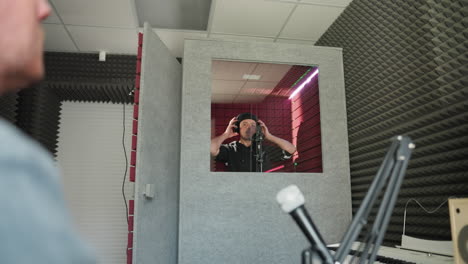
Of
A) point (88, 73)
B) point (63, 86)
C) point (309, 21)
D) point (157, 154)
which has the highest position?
point (309, 21)

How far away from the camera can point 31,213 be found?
226 millimetres

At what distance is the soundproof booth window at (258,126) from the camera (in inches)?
110

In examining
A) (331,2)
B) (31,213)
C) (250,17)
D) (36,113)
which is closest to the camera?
(31,213)

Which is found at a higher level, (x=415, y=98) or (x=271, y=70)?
(x=271, y=70)

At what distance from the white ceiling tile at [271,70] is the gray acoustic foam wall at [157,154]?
73cm

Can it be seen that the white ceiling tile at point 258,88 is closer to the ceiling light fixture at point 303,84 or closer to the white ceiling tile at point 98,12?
the ceiling light fixture at point 303,84

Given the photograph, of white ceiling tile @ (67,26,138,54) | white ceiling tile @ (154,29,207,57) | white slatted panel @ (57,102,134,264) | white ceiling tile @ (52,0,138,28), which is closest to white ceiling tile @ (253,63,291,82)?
white ceiling tile @ (154,29,207,57)

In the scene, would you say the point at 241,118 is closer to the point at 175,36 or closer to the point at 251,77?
the point at 251,77

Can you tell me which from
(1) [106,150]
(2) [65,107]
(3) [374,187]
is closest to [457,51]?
(3) [374,187]

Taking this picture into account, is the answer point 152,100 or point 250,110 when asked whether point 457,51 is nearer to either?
point 250,110

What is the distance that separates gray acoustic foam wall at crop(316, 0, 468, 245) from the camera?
6.33 ft

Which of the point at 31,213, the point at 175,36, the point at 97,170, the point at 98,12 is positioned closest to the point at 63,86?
the point at 97,170

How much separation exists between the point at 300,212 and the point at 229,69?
2516 mm

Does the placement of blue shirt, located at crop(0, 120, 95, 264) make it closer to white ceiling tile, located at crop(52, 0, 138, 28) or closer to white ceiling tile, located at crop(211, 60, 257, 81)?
white ceiling tile, located at crop(211, 60, 257, 81)
